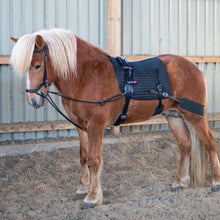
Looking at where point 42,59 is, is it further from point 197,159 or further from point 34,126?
point 34,126

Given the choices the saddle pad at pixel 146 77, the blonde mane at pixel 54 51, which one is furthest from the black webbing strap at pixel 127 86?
the blonde mane at pixel 54 51

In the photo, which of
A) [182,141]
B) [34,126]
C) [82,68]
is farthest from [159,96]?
[34,126]

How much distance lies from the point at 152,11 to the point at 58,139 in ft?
9.81

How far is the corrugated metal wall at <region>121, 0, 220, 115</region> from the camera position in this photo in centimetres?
579

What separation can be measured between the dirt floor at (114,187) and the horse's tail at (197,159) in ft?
0.45

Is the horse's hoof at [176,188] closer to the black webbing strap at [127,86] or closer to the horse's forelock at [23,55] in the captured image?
the black webbing strap at [127,86]

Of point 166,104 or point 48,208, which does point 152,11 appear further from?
point 48,208

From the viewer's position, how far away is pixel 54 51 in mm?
2797

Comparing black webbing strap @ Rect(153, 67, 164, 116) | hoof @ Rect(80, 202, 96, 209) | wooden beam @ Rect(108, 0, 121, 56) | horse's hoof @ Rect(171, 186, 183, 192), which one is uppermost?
wooden beam @ Rect(108, 0, 121, 56)

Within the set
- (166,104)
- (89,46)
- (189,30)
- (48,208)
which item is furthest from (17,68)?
(189,30)

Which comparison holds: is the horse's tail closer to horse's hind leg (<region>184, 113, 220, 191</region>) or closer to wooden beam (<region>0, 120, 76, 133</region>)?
horse's hind leg (<region>184, 113, 220, 191</region>)

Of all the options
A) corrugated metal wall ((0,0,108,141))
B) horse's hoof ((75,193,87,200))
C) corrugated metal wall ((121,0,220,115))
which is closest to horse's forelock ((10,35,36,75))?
horse's hoof ((75,193,87,200))

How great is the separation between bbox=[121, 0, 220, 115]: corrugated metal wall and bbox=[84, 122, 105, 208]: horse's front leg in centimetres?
304

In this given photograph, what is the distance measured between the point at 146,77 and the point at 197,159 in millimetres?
1178
